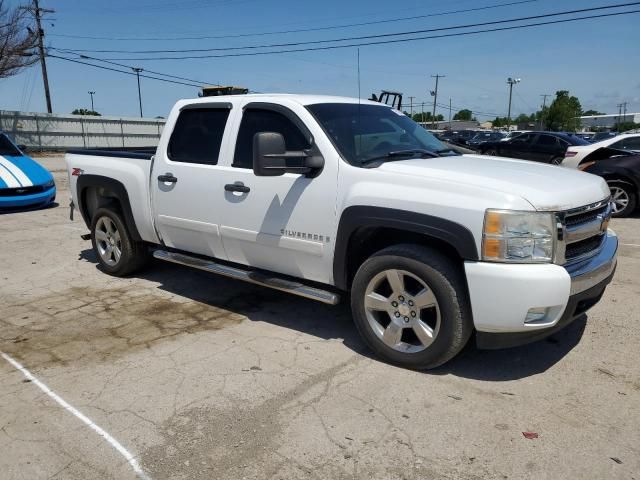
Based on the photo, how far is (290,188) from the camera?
4.09 metres

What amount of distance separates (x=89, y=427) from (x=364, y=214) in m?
2.12

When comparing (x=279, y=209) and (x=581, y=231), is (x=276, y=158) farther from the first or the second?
(x=581, y=231)

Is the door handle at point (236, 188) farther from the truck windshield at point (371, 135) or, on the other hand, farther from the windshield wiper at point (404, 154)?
the windshield wiper at point (404, 154)

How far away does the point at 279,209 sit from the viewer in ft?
13.7

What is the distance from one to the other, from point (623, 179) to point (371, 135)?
7354 mm

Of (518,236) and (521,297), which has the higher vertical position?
(518,236)

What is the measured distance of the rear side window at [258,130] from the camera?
4.27 meters

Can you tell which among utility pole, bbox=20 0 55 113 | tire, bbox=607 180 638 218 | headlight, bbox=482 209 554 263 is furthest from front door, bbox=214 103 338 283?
utility pole, bbox=20 0 55 113

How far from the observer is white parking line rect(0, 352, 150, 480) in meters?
2.73

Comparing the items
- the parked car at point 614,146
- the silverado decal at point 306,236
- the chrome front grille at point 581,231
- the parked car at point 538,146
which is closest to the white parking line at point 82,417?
the silverado decal at point 306,236

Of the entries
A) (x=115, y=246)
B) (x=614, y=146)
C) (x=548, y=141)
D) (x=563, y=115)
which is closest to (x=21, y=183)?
(x=115, y=246)

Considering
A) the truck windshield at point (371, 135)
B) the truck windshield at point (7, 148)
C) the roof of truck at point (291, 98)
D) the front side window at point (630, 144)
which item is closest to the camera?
the truck windshield at point (371, 135)

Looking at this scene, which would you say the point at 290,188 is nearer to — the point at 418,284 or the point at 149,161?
the point at 418,284

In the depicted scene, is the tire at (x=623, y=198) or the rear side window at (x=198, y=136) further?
the tire at (x=623, y=198)
